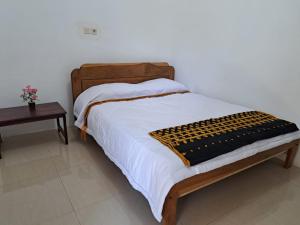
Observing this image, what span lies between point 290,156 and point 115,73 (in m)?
2.27

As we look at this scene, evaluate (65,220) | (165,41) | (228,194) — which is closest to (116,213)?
(65,220)

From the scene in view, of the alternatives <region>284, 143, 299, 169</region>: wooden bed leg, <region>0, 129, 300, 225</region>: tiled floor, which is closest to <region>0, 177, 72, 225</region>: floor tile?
<region>0, 129, 300, 225</region>: tiled floor

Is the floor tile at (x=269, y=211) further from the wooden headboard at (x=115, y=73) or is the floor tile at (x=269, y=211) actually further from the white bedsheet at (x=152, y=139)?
the wooden headboard at (x=115, y=73)

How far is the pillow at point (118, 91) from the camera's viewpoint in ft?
8.02

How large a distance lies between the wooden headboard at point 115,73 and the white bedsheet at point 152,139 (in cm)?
59

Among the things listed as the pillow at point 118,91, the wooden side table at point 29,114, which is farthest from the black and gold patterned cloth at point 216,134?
the wooden side table at point 29,114

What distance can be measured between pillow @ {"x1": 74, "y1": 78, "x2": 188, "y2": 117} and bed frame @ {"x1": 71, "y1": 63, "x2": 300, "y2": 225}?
22cm

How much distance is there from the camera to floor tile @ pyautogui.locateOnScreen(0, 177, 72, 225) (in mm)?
1495

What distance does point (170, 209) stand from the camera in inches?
52.8

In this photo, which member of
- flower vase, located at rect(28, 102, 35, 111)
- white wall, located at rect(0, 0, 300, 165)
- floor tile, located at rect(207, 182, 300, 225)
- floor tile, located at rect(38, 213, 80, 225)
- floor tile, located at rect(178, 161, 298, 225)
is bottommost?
floor tile, located at rect(38, 213, 80, 225)

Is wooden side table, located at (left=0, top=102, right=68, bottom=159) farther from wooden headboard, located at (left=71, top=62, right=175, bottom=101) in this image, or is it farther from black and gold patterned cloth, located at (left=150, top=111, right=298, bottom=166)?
black and gold patterned cloth, located at (left=150, top=111, right=298, bottom=166)

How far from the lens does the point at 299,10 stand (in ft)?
6.63

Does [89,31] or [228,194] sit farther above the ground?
[89,31]

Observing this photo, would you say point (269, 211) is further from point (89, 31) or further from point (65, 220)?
point (89, 31)
